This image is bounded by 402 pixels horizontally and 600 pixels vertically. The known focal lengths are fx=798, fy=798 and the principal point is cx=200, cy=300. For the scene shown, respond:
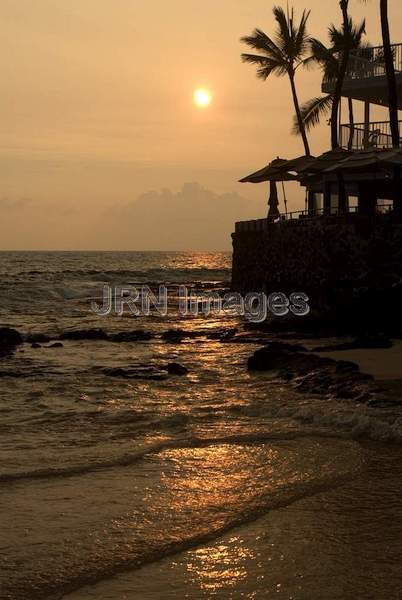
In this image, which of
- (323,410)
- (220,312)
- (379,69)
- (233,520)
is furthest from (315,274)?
(233,520)

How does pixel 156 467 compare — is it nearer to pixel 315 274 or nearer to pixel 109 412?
pixel 109 412

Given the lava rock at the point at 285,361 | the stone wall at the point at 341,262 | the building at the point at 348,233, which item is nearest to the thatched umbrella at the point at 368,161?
the building at the point at 348,233

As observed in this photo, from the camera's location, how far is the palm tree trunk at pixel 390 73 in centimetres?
2797

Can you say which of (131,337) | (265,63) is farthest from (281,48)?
(131,337)

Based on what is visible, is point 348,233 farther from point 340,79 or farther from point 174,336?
point 340,79

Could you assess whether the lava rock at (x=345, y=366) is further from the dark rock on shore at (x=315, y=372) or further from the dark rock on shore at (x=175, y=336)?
the dark rock on shore at (x=175, y=336)

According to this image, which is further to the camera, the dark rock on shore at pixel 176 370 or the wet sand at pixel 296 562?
the dark rock on shore at pixel 176 370

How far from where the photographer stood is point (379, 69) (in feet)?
113

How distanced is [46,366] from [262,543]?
522 inches

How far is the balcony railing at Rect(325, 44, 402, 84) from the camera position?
34125 mm

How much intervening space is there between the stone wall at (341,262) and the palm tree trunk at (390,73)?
4.47m

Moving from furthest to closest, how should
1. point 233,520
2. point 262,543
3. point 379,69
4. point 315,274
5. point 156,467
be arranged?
point 379,69
point 315,274
point 156,467
point 233,520
point 262,543

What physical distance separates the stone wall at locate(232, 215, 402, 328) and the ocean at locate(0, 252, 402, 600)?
9886mm

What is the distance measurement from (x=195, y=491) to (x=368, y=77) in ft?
96.5
